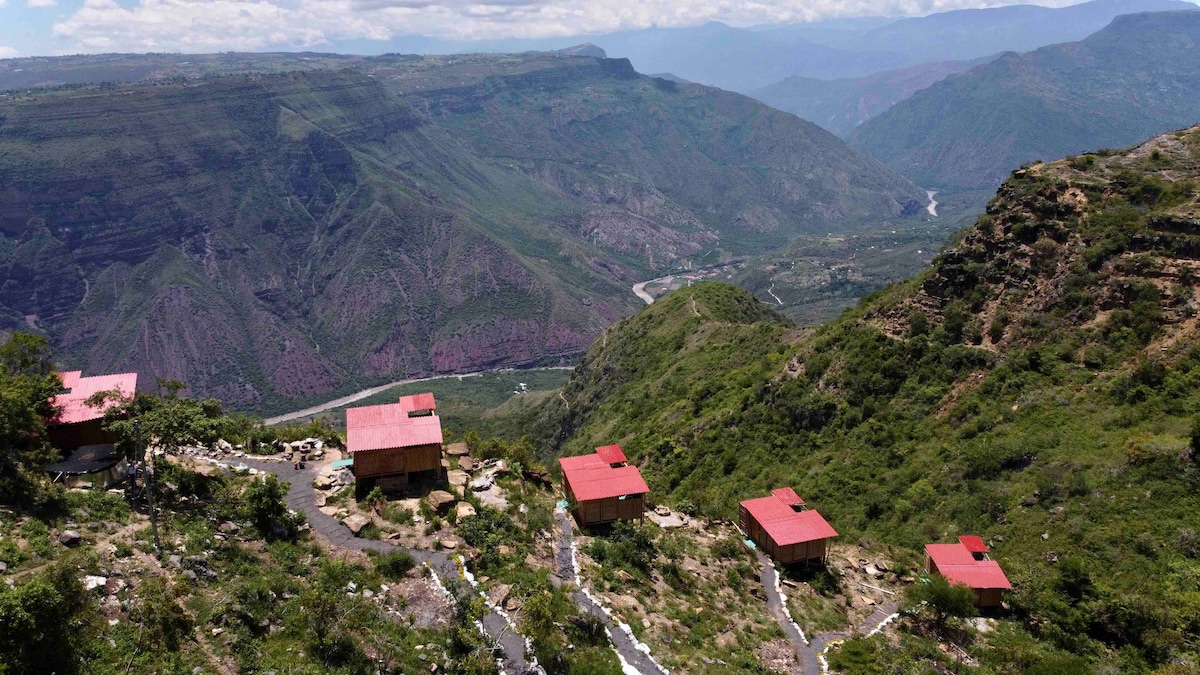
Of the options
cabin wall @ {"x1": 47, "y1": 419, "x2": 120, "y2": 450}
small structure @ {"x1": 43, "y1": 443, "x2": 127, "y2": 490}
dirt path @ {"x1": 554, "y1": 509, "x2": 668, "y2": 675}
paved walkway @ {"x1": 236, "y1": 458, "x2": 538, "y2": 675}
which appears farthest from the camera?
cabin wall @ {"x1": 47, "y1": 419, "x2": 120, "y2": 450}

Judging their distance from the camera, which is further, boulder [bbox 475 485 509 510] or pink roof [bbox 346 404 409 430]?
pink roof [bbox 346 404 409 430]

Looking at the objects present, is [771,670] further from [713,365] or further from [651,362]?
[651,362]

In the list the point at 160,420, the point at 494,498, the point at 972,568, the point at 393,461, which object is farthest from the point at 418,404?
the point at 972,568

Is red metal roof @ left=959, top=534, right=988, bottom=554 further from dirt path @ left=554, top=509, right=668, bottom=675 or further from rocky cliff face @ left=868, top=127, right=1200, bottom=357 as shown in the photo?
dirt path @ left=554, top=509, right=668, bottom=675

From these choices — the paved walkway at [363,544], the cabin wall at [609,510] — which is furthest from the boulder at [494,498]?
the paved walkway at [363,544]

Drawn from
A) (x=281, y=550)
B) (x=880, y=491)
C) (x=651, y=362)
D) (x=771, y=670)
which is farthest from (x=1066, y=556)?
(x=651, y=362)

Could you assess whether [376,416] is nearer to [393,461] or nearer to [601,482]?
[393,461]

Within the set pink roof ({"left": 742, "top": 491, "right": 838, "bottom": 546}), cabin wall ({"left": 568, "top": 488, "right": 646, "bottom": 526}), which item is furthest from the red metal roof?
cabin wall ({"left": 568, "top": 488, "right": 646, "bottom": 526})

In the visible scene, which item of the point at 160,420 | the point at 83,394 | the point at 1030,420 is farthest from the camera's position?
the point at 1030,420

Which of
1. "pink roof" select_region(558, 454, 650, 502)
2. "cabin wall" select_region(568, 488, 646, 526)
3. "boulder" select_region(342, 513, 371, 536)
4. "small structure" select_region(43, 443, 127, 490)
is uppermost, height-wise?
"small structure" select_region(43, 443, 127, 490)
